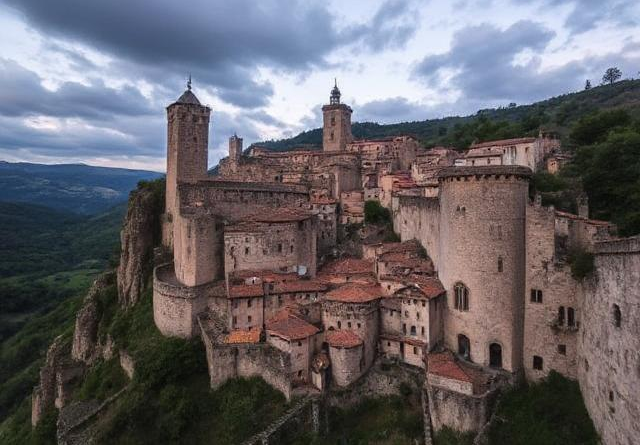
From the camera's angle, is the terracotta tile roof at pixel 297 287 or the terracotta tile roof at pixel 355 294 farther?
the terracotta tile roof at pixel 297 287

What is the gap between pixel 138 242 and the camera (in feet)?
147

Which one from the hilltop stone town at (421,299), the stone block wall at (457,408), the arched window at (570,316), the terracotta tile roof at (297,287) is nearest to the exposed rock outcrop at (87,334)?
the hilltop stone town at (421,299)

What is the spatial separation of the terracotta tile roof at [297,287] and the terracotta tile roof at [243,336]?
3200mm

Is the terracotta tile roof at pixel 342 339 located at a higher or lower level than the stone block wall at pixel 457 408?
higher

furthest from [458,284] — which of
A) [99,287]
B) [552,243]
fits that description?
[99,287]

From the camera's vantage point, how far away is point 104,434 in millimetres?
28328

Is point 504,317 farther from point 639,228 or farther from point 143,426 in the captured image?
point 143,426

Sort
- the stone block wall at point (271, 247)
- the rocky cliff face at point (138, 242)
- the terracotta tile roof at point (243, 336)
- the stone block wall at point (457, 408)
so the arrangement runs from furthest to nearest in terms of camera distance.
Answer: the rocky cliff face at point (138, 242) < the stone block wall at point (271, 247) < the terracotta tile roof at point (243, 336) < the stone block wall at point (457, 408)

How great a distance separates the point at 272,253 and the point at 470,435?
1929 centimetres

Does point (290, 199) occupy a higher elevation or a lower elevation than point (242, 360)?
higher

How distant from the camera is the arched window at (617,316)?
1802 centimetres

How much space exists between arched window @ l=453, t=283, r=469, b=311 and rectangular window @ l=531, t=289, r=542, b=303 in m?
3.58

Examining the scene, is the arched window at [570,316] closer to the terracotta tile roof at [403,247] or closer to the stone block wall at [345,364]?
the stone block wall at [345,364]

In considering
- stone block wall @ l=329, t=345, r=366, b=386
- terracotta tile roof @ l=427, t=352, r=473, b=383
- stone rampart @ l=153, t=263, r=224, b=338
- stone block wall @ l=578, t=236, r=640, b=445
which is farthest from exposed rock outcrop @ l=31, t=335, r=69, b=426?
stone block wall @ l=578, t=236, r=640, b=445
